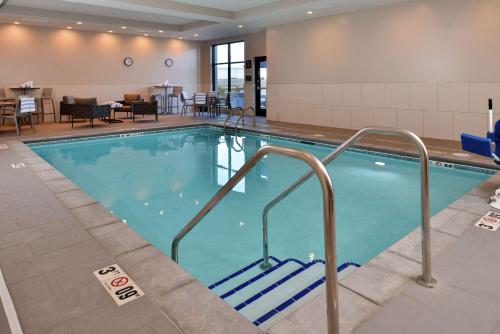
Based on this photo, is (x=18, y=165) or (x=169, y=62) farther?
(x=169, y=62)

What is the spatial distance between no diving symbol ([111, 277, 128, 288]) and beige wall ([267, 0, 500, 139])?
656 centimetres

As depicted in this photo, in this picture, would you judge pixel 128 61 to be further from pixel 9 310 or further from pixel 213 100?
pixel 9 310

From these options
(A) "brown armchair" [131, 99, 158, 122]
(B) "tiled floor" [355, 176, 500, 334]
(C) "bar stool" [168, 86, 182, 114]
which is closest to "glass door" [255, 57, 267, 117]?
(C) "bar stool" [168, 86, 182, 114]

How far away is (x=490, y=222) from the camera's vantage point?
283 cm

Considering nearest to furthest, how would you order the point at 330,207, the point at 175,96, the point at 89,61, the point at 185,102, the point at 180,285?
the point at 330,207
the point at 180,285
the point at 89,61
the point at 185,102
the point at 175,96

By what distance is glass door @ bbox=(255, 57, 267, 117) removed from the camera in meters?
11.8

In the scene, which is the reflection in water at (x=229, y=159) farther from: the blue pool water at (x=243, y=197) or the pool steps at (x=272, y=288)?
the pool steps at (x=272, y=288)

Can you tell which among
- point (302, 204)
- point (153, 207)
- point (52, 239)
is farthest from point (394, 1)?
point (52, 239)

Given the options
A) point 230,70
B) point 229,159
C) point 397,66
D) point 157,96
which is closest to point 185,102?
point 157,96

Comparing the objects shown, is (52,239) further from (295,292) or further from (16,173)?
(16,173)

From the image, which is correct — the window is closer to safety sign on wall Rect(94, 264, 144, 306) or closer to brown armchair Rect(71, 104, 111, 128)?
brown armchair Rect(71, 104, 111, 128)

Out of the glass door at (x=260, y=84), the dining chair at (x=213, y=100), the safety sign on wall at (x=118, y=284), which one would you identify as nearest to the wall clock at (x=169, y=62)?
the dining chair at (x=213, y=100)

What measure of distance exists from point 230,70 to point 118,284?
1175cm

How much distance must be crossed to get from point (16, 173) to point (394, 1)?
701cm
